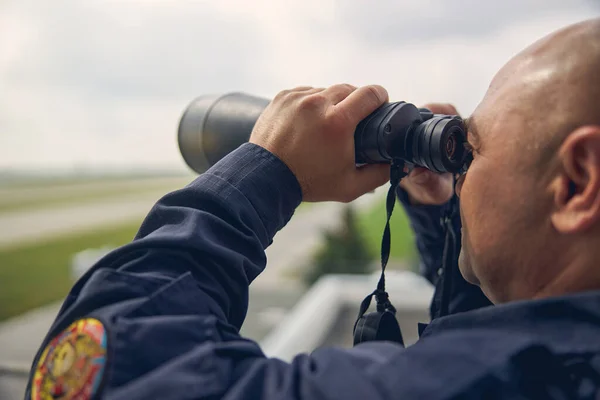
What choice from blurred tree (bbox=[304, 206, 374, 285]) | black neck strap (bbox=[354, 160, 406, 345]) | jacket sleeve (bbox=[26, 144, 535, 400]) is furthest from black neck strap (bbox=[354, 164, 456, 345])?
blurred tree (bbox=[304, 206, 374, 285])

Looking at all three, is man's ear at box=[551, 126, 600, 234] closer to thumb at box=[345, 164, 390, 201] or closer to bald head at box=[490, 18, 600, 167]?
bald head at box=[490, 18, 600, 167]

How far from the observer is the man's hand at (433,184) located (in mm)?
833

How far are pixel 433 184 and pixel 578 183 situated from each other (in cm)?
41

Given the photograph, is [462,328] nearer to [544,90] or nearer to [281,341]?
[544,90]

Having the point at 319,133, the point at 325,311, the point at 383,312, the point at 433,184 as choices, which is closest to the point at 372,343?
the point at 383,312

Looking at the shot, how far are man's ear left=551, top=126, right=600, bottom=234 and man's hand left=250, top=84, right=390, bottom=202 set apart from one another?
22 cm

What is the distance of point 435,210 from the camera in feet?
2.91

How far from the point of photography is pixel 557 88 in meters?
0.46

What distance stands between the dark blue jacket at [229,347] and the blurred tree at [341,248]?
517cm

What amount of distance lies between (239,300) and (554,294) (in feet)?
0.95

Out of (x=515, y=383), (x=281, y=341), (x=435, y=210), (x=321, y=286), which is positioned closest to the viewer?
(x=515, y=383)

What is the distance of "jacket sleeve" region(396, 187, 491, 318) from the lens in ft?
2.65

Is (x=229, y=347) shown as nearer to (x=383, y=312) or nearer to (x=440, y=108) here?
(x=383, y=312)

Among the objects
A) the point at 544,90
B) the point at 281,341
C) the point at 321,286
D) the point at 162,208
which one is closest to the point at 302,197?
the point at 162,208
